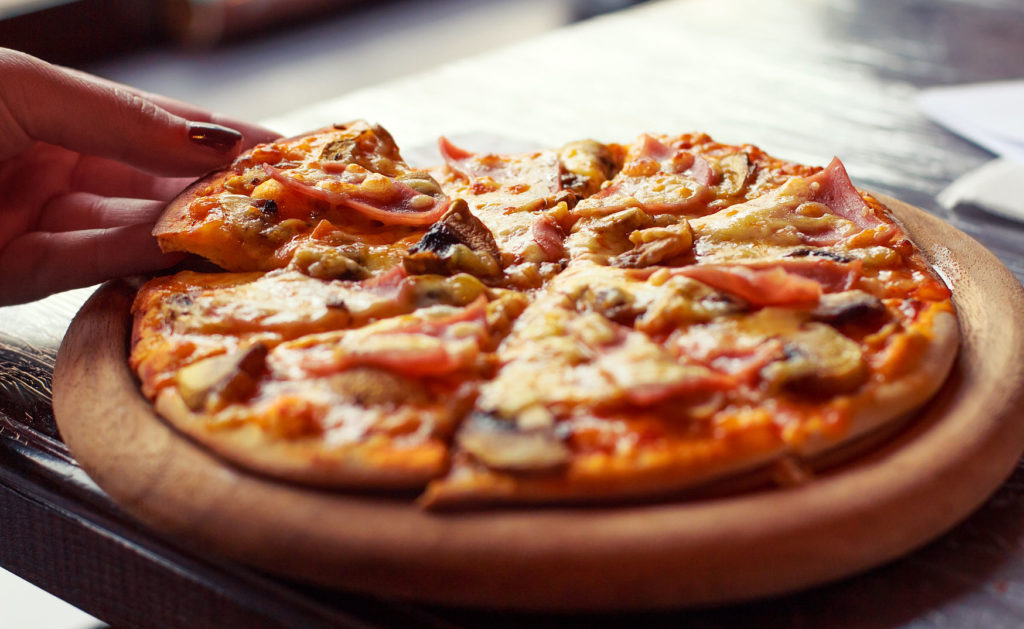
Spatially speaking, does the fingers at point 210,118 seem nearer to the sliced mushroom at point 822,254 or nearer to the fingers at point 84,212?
the fingers at point 84,212

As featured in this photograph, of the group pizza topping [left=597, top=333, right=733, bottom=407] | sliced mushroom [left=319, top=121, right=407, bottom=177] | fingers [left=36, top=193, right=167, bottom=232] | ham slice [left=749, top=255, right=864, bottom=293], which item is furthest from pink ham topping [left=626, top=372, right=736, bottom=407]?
fingers [left=36, top=193, right=167, bottom=232]

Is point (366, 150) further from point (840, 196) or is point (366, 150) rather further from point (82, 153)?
point (840, 196)

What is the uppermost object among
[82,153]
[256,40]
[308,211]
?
[82,153]

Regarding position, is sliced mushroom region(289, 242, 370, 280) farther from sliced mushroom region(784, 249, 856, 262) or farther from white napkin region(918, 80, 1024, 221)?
white napkin region(918, 80, 1024, 221)

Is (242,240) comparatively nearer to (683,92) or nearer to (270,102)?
(683,92)

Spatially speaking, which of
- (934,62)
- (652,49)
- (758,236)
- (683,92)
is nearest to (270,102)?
(652,49)

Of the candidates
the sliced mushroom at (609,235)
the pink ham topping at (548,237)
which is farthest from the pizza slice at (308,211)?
the sliced mushroom at (609,235)

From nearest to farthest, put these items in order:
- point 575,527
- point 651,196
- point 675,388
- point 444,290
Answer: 1. point 575,527
2. point 675,388
3. point 444,290
4. point 651,196

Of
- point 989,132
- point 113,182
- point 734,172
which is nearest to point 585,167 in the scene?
point 734,172
